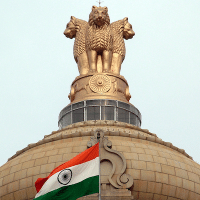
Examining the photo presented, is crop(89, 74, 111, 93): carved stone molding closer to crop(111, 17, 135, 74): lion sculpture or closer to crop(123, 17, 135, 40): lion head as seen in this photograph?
crop(111, 17, 135, 74): lion sculpture

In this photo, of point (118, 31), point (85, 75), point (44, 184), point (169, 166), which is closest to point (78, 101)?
point (85, 75)

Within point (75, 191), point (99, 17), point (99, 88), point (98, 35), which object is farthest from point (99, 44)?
point (75, 191)

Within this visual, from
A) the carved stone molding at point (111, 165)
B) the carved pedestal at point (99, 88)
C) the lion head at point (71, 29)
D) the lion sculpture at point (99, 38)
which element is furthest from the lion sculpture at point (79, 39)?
the carved stone molding at point (111, 165)

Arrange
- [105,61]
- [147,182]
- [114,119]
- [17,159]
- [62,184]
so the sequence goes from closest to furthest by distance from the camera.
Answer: [62,184] → [147,182] → [17,159] → [114,119] → [105,61]

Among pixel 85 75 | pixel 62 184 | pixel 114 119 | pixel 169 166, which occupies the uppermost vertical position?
pixel 85 75

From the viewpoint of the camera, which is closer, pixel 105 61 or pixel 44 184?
pixel 44 184

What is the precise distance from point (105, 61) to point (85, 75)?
1.69m

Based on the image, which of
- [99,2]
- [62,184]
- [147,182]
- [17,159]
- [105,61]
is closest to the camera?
[62,184]

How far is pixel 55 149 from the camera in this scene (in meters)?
32.5

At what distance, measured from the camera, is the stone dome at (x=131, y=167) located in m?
30.8

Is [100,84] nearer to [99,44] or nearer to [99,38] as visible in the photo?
[99,44]

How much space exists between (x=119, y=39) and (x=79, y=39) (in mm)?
2258

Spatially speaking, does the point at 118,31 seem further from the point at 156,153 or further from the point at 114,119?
the point at 156,153

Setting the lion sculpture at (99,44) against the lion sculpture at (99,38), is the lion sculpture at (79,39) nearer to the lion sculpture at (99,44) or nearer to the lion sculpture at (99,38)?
the lion sculpture at (99,44)
